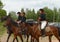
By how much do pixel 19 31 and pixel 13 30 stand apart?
47 cm

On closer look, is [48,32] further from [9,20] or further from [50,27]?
[9,20]

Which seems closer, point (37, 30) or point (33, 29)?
point (37, 30)

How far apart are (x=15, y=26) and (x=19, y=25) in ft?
1.09

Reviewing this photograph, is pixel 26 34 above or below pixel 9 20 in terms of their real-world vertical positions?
below

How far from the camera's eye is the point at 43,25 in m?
18.7

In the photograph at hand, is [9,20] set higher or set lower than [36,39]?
higher

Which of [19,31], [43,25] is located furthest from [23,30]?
[43,25]

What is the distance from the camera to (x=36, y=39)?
1877cm

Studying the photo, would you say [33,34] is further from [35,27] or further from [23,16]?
[23,16]

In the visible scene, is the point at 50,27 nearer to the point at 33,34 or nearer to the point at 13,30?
the point at 33,34

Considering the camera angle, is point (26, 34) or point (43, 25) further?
point (26, 34)

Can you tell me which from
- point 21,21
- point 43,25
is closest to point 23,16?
point 21,21

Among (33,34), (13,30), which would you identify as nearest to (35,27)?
(33,34)

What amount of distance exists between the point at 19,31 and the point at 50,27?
2348mm
